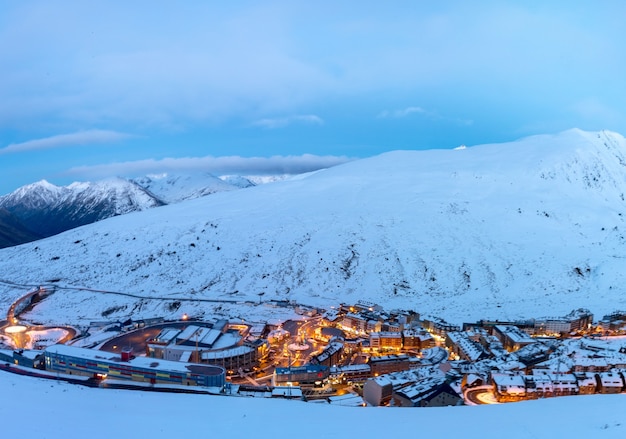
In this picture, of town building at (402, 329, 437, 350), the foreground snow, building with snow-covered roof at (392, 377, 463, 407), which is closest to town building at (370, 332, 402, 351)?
town building at (402, 329, 437, 350)

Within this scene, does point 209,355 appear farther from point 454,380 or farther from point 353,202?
point 353,202

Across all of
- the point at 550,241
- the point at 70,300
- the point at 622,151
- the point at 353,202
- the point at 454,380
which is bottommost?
the point at 454,380

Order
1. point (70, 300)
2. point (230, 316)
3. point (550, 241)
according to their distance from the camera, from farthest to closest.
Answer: point (550, 241) → point (70, 300) → point (230, 316)

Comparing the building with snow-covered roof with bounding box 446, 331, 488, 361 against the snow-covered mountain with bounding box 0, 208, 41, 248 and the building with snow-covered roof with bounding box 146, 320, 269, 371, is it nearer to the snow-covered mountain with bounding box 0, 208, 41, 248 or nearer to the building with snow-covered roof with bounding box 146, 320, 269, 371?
the building with snow-covered roof with bounding box 146, 320, 269, 371

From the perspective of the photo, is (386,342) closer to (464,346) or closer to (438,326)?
(464,346)

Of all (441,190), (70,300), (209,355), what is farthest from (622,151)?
(70,300)

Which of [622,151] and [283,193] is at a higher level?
[622,151]
